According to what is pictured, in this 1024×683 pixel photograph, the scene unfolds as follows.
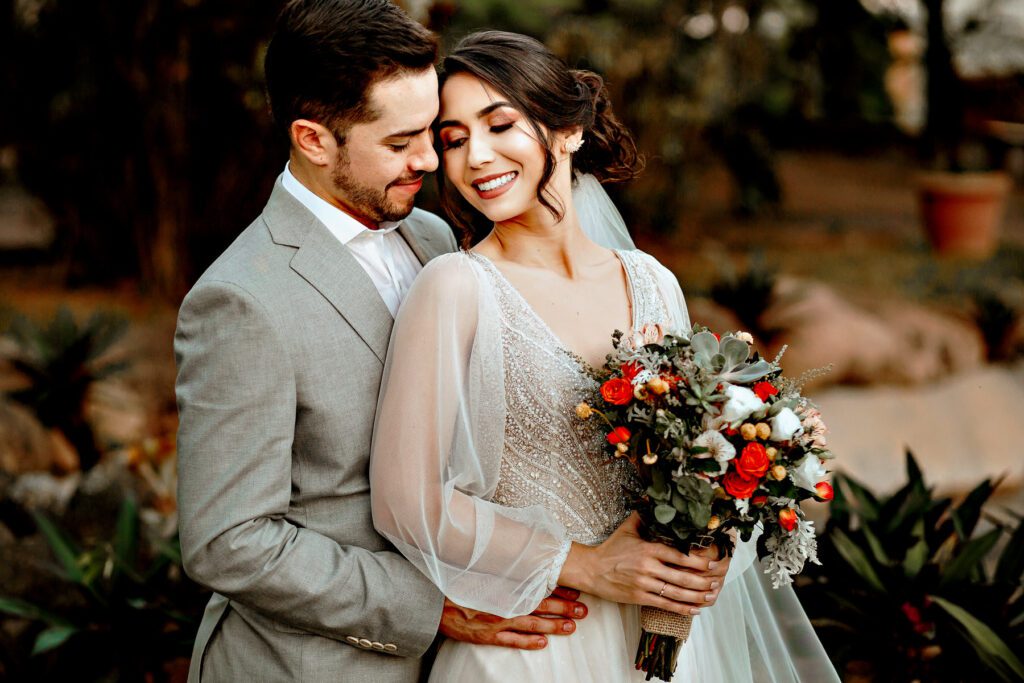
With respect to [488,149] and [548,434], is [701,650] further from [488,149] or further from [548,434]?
[488,149]

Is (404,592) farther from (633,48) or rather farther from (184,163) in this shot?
(633,48)

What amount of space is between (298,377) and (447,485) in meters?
0.41

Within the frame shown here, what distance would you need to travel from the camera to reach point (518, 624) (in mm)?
2283

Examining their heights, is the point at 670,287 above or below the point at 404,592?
above

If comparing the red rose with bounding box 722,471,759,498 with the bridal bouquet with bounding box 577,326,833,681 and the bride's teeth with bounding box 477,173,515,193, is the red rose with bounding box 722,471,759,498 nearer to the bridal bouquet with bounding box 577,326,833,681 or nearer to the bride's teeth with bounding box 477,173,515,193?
the bridal bouquet with bounding box 577,326,833,681

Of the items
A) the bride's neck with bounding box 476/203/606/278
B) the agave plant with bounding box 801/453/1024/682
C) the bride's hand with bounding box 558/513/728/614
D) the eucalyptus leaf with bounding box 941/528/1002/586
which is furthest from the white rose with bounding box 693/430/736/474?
the eucalyptus leaf with bounding box 941/528/1002/586

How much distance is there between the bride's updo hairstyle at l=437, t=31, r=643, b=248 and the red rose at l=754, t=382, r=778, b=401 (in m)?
0.70

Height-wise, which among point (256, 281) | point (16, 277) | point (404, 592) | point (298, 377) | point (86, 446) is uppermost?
point (256, 281)

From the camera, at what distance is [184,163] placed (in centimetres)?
834

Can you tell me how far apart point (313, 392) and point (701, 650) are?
3.88ft

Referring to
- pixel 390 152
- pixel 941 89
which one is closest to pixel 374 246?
pixel 390 152

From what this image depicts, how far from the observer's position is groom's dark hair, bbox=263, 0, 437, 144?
229cm

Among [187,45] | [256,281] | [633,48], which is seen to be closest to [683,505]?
[256,281]

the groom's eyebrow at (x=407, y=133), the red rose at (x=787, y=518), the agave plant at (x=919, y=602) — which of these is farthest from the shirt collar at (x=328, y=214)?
the agave plant at (x=919, y=602)
